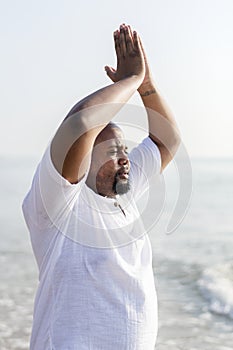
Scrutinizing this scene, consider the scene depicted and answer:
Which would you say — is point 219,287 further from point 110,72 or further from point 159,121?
point 110,72

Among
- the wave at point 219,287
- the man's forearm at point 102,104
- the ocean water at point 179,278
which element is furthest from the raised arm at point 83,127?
the wave at point 219,287

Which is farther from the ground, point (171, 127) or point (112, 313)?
point (171, 127)

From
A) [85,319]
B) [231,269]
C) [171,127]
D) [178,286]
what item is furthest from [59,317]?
[231,269]

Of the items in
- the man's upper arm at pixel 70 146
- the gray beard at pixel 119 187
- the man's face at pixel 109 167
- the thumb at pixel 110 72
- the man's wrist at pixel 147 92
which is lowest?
the gray beard at pixel 119 187

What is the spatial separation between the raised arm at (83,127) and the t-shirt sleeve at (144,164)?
0.48 m

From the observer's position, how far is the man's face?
9.62 feet

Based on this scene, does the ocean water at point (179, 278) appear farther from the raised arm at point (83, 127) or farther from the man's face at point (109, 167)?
the raised arm at point (83, 127)

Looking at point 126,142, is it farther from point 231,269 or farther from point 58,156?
point 231,269

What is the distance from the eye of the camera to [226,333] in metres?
7.08

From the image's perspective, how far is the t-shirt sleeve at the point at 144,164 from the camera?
10.5ft

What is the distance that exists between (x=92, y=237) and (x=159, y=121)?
0.66 metres

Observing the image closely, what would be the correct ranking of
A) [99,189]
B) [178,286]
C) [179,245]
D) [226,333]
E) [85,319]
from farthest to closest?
[179,245] < [178,286] < [226,333] < [99,189] < [85,319]

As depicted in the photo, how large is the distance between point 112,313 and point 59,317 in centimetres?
17

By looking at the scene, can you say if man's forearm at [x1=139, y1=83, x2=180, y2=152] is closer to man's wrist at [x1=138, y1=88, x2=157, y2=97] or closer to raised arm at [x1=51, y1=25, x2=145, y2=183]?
man's wrist at [x1=138, y1=88, x2=157, y2=97]
